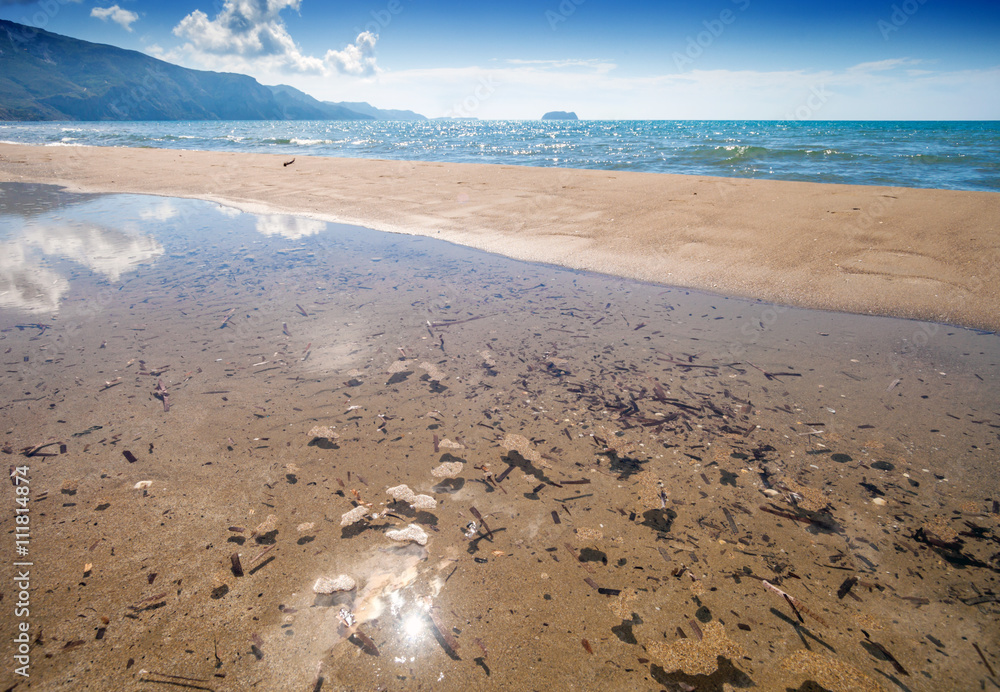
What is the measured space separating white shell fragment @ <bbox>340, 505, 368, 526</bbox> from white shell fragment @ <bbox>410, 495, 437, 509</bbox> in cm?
23

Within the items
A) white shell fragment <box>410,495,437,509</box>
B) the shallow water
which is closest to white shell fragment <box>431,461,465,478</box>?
the shallow water

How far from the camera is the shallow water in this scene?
1551 mm

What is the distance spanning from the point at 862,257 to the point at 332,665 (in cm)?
672

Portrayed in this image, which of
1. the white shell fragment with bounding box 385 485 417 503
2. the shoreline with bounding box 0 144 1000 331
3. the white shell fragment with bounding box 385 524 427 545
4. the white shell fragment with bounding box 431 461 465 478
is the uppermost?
the shoreline with bounding box 0 144 1000 331

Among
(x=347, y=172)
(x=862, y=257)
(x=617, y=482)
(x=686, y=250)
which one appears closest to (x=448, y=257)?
(x=686, y=250)

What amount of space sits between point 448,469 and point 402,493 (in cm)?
28

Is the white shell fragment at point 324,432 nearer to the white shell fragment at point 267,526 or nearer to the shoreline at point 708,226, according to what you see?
the white shell fragment at point 267,526

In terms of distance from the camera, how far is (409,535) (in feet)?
6.62

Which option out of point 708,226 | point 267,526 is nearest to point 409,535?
point 267,526

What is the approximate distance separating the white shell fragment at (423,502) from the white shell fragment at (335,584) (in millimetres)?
451

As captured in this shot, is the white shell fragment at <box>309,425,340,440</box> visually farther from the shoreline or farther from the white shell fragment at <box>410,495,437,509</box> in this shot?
the shoreline

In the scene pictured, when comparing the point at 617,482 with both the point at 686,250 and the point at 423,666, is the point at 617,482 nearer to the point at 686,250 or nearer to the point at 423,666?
the point at 423,666

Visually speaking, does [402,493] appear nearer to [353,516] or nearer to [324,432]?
[353,516]

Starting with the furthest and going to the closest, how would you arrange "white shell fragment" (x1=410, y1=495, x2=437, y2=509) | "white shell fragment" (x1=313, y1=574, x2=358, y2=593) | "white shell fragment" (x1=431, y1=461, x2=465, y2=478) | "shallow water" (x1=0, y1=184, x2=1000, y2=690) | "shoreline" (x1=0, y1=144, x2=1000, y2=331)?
"shoreline" (x1=0, y1=144, x2=1000, y2=331)
"white shell fragment" (x1=431, y1=461, x2=465, y2=478)
"white shell fragment" (x1=410, y1=495, x2=437, y2=509)
"white shell fragment" (x1=313, y1=574, x2=358, y2=593)
"shallow water" (x1=0, y1=184, x2=1000, y2=690)
